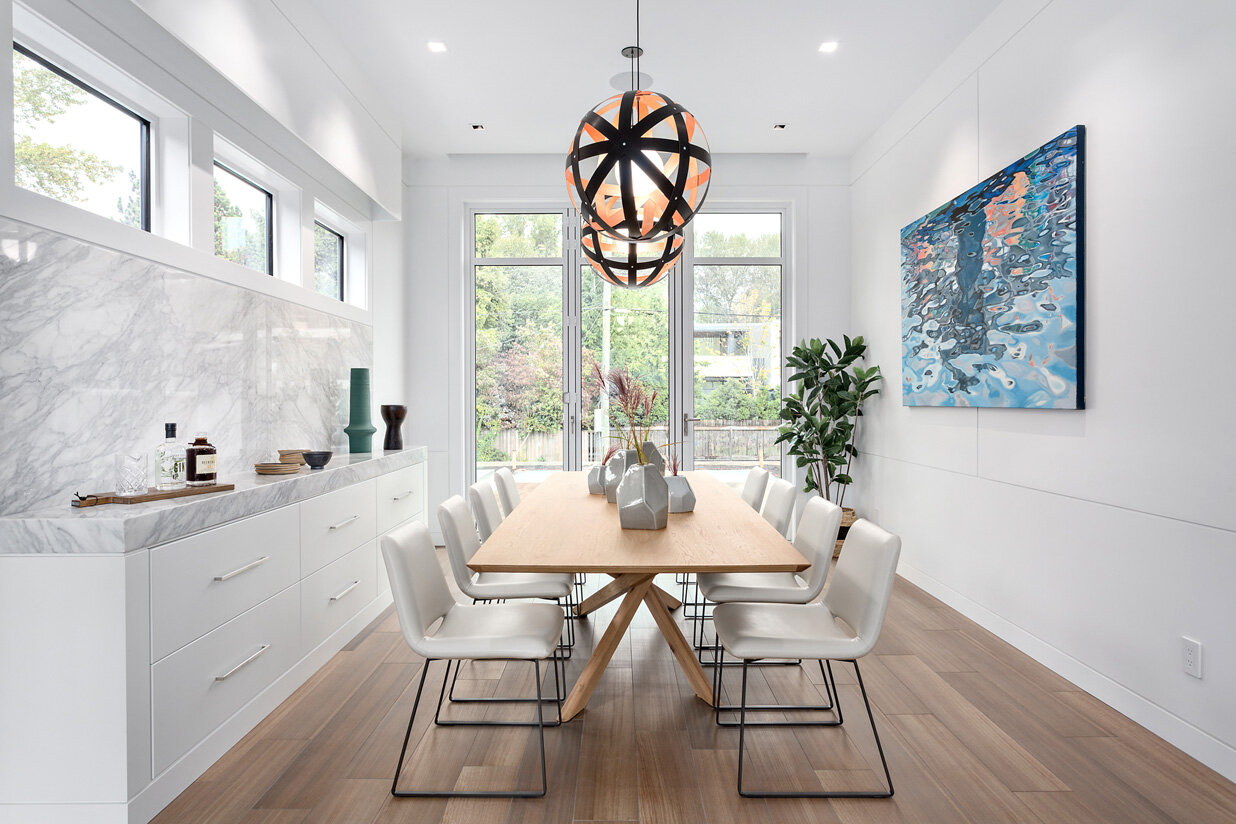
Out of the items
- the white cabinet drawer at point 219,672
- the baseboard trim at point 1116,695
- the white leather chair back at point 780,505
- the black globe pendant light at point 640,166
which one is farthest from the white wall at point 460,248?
the black globe pendant light at point 640,166

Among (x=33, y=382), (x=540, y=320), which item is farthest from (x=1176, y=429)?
(x=540, y=320)

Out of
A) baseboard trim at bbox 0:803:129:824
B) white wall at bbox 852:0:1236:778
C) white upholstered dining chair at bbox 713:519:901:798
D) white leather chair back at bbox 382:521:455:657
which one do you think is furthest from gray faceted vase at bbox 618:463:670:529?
white wall at bbox 852:0:1236:778

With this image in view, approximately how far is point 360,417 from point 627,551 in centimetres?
247

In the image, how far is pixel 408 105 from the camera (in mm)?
4699

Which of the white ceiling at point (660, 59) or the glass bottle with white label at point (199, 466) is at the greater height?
the white ceiling at point (660, 59)

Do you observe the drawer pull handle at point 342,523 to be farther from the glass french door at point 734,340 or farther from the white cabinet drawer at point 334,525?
the glass french door at point 734,340

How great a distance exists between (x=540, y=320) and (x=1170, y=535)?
450 centimetres

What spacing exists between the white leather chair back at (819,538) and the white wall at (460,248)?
3.17m

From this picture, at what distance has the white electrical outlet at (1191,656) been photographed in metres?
2.30

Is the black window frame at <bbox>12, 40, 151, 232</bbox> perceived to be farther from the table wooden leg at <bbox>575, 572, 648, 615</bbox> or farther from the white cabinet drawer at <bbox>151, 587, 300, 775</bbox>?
the table wooden leg at <bbox>575, 572, 648, 615</bbox>

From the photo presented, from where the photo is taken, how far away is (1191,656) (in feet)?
7.63

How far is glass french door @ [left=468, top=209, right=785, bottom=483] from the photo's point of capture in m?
5.84

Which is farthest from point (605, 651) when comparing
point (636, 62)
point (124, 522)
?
point (636, 62)

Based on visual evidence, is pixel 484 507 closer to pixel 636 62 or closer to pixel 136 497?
pixel 136 497
